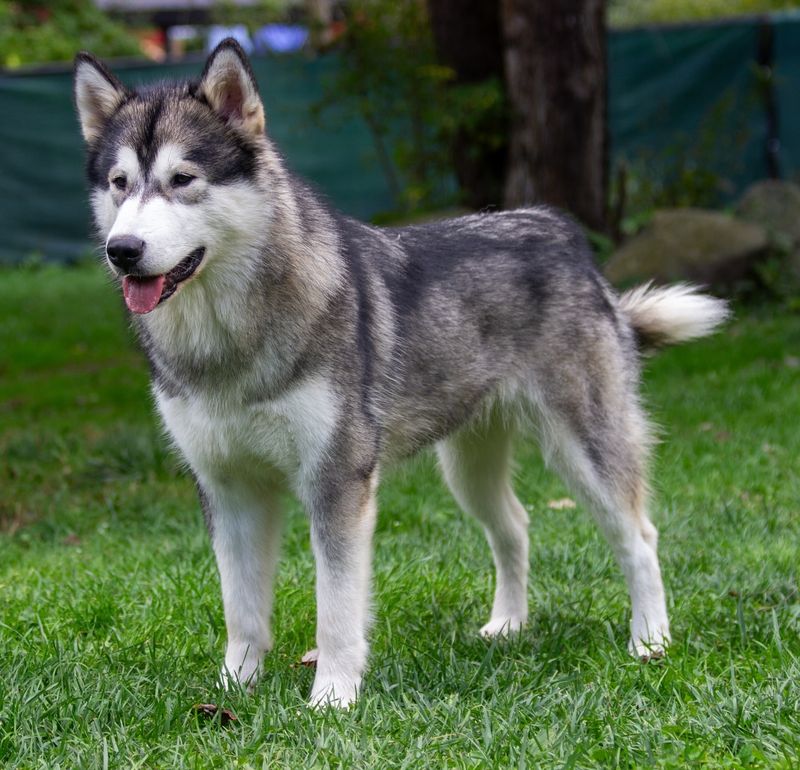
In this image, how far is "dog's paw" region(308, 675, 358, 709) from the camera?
11.2 ft

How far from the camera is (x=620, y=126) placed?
13977 millimetres

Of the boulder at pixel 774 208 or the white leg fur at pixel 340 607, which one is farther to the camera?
the boulder at pixel 774 208

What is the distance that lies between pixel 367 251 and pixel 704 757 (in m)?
1.88

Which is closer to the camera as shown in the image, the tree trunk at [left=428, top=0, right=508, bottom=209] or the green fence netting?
the tree trunk at [left=428, top=0, right=508, bottom=209]

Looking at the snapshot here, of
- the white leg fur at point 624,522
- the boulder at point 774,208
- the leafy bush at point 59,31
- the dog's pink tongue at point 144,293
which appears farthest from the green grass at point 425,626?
the leafy bush at point 59,31

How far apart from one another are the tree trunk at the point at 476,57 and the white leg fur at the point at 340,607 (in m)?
7.05

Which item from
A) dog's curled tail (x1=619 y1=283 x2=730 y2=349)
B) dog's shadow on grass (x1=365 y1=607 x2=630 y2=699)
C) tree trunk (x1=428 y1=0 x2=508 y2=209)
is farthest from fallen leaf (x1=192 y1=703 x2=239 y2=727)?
tree trunk (x1=428 y1=0 x2=508 y2=209)

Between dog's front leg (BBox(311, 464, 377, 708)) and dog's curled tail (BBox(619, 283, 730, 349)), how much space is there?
4.98 ft

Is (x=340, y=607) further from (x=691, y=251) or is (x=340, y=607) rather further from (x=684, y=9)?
(x=684, y=9)

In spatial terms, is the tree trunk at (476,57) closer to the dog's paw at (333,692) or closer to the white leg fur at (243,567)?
the white leg fur at (243,567)

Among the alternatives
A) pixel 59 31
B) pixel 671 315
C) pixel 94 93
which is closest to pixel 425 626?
pixel 671 315

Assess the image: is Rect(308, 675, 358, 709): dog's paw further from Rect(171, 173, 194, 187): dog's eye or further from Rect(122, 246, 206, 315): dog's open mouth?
Rect(171, 173, 194, 187): dog's eye

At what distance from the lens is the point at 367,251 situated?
388 centimetres

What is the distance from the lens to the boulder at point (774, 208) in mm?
11117
